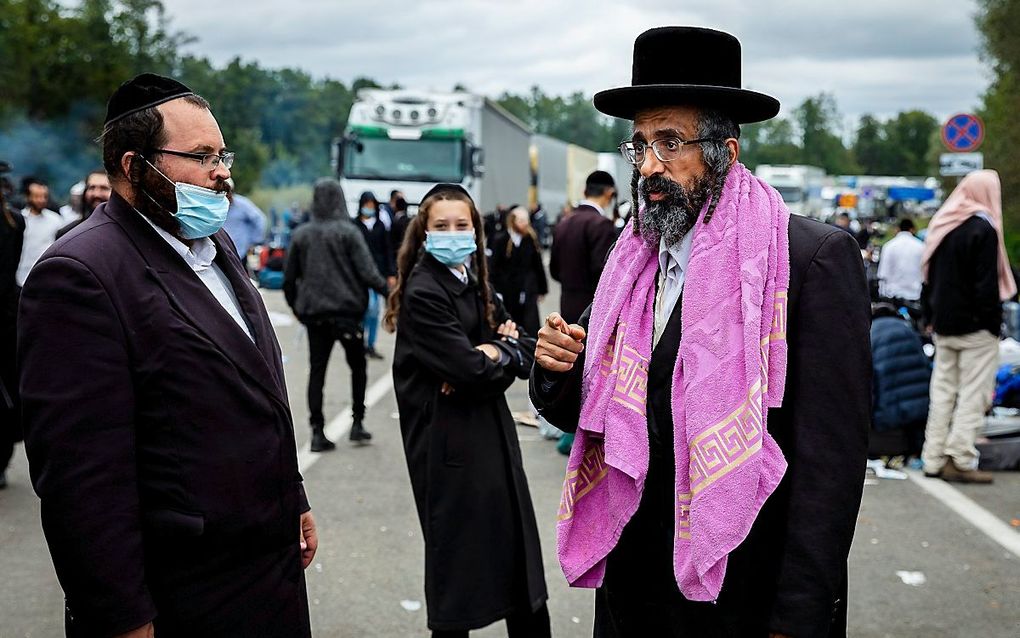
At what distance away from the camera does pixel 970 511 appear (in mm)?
6914

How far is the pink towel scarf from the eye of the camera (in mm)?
2461

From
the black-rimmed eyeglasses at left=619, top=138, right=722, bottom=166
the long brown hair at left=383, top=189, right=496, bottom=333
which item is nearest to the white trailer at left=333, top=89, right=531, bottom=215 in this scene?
the long brown hair at left=383, top=189, right=496, bottom=333

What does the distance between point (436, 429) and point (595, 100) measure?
1750 mm

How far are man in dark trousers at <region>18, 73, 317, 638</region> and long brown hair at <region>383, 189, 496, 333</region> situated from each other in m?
1.79

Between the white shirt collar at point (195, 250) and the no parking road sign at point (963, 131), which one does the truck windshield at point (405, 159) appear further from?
the white shirt collar at point (195, 250)

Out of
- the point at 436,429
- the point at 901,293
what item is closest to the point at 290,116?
the point at 901,293

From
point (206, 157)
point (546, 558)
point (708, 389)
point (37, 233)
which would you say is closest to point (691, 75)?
point (708, 389)

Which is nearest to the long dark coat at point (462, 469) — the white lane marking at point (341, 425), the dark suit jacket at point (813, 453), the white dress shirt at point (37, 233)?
the dark suit jacket at point (813, 453)

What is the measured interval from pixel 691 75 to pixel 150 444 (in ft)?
5.26

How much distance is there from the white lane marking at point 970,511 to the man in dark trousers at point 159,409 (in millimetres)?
4898

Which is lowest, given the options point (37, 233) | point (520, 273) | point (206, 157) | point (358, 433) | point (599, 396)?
point (358, 433)

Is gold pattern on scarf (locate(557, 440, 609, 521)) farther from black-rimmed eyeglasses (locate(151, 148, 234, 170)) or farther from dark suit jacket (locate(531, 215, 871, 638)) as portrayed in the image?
black-rimmed eyeglasses (locate(151, 148, 234, 170))

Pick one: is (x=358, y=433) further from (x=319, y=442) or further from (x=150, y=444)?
(x=150, y=444)

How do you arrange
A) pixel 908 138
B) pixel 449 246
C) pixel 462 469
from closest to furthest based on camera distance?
pixel 462 469
pixel 449 246
pixel 908 138
